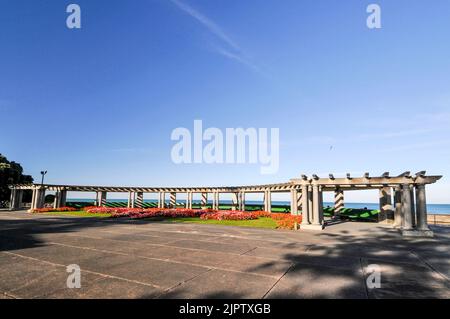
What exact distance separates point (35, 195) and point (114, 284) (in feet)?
123

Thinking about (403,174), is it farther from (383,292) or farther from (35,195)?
(35,195)

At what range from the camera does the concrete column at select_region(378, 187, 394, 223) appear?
884 inches

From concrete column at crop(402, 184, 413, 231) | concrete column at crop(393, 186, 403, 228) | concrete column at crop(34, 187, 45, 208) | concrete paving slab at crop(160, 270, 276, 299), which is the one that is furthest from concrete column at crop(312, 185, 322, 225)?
concrete column at crop(34, 187, 45, 208)

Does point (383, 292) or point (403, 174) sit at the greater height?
point (403, 174)

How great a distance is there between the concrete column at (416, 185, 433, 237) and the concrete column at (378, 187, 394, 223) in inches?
281

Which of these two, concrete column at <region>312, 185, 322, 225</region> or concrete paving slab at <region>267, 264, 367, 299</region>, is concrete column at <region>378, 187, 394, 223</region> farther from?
concrete paving slab at <region>267, 264, 367, 299</region>

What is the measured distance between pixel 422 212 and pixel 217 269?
14682 mm

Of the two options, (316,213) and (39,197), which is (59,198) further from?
(316,213)

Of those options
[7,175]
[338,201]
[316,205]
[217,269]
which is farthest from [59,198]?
[217,269]

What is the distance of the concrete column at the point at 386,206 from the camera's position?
22453 mm
